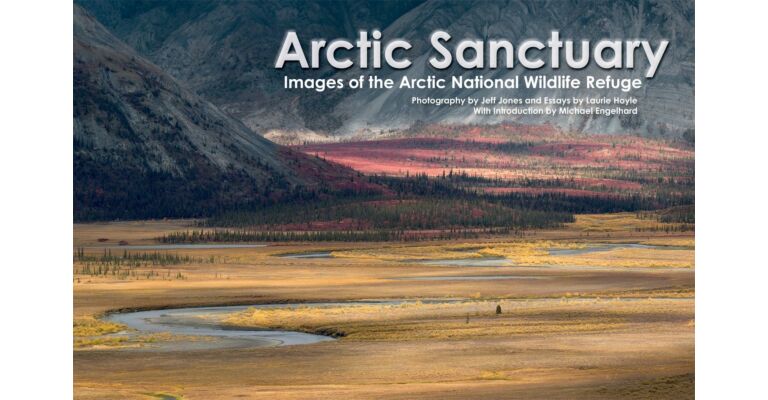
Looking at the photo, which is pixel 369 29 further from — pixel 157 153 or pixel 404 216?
pixel 404 216

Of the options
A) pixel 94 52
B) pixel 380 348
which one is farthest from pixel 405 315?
pixel 94 52

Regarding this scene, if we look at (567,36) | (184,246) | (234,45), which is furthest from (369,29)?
(234,45)

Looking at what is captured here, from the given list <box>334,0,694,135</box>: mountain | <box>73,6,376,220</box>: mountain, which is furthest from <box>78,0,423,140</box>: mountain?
<box>73,6,376,220</box>: mountain

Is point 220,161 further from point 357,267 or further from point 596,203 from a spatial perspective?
point 357,267

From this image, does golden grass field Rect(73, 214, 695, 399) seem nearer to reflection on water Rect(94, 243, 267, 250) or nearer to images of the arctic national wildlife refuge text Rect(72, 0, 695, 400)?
images of the arctic national wildlife refuge text Rect(72, 0, 695, 400)

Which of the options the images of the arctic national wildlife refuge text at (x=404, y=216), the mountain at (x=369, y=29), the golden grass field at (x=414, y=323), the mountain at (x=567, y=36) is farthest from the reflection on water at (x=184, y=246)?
the mountain at (x=567, y=36)
